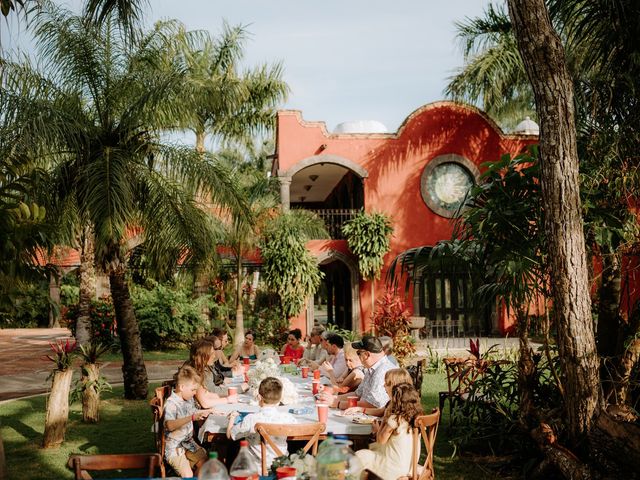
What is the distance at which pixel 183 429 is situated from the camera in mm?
5781

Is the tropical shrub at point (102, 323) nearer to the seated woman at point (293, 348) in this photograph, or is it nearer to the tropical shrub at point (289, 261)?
the tropical shrub at point (289, 261)

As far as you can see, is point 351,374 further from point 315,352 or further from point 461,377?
point 315,352

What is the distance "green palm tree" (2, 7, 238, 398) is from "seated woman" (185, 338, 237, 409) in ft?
9.88

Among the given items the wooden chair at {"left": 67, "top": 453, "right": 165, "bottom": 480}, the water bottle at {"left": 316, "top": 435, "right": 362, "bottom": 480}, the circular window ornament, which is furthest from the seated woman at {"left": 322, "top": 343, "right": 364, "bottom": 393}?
the circular window ornament

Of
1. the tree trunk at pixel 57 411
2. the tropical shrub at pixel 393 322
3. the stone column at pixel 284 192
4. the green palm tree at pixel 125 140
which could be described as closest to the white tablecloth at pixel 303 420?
the tree trunk at pixel 57 411

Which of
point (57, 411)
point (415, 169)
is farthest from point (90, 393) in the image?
point (415, 169)

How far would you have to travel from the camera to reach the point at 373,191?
66.1 ft

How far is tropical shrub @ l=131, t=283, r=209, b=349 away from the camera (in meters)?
19.2

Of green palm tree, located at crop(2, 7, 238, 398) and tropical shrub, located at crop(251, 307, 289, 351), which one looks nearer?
green palm tree, located at crop(2, 7, 238, 398)

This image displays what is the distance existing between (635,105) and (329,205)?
23.3m

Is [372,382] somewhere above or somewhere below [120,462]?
above

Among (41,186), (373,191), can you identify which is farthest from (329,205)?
(41,186)

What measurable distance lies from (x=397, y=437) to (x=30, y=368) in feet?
46.9

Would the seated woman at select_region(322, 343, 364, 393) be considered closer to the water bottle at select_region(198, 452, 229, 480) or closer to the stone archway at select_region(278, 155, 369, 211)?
the water bottle at select_region(198, 452, 229, 480)
